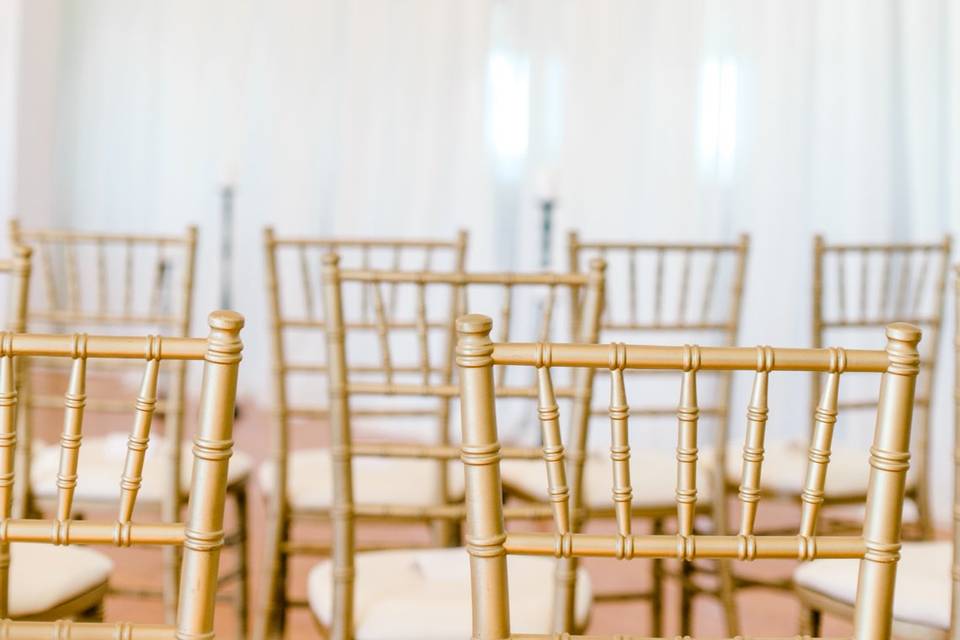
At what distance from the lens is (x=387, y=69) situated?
205 inches

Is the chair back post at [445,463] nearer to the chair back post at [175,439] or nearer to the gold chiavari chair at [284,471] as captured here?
the gold chiavari chair at [284,471]

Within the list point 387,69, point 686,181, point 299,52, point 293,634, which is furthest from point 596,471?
point 299,52

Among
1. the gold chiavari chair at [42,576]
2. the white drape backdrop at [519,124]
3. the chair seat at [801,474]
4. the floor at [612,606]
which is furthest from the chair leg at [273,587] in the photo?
the white drape backdrop at [519,124]

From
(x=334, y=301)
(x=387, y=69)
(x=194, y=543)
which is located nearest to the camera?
(x=194, y=543)

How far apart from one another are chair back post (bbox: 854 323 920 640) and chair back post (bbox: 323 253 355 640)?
79cm

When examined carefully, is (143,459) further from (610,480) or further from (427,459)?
(610,480)

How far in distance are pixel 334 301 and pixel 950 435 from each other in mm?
2791

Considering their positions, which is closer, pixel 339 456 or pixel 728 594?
pixel 339 456

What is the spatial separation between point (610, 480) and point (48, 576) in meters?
1.09

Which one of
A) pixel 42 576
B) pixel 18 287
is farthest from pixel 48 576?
pixel 18 287

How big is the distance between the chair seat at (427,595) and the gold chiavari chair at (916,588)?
34cm

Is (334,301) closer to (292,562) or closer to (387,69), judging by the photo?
(292,562)

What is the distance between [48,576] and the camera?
1.45 m

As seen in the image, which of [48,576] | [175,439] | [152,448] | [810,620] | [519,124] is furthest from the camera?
[519,124]
